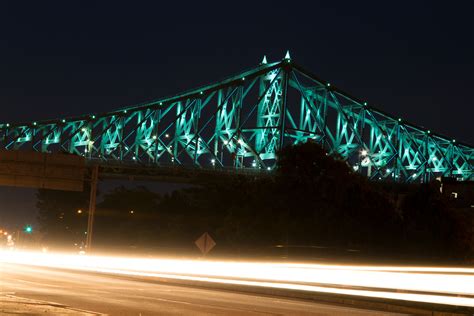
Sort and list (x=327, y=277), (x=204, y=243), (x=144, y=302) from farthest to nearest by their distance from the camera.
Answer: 1. (x=204, y=243)
2. (x=327, y=277)
3. (x=144, y=302)

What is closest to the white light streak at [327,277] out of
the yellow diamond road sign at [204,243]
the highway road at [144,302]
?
the yellow diamond road sign at [204,243]

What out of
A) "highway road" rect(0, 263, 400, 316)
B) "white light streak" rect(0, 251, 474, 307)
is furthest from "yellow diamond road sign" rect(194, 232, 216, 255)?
"highway road" rect(0, 263, 400, 316)

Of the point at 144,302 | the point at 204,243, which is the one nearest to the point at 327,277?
the point at 204,243

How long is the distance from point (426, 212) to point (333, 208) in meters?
10.5

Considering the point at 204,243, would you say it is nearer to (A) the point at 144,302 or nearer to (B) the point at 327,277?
(B) the point at 327,277

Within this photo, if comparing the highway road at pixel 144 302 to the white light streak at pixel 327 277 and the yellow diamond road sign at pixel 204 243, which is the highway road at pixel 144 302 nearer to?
→ the white light streak at pixel 327 277

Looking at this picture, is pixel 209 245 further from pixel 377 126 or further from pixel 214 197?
pixel 377 126

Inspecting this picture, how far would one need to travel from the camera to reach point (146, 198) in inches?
5669

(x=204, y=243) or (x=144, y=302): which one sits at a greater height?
(x=204, y=243)

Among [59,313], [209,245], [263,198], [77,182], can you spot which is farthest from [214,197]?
[59,313]

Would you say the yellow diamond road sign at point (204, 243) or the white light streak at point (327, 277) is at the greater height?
the yellow diamond road sign at point (204, 243)

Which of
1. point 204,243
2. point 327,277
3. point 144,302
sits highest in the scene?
point 204,243

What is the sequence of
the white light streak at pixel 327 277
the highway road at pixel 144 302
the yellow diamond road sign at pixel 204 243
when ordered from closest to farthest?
the highway road at pixel 144 302
the white light streak at pixel 327 277
the yellow diamond road sign at pixel 204 243

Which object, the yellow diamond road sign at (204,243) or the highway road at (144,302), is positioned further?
the yellow diamond road sign at (204,243)
